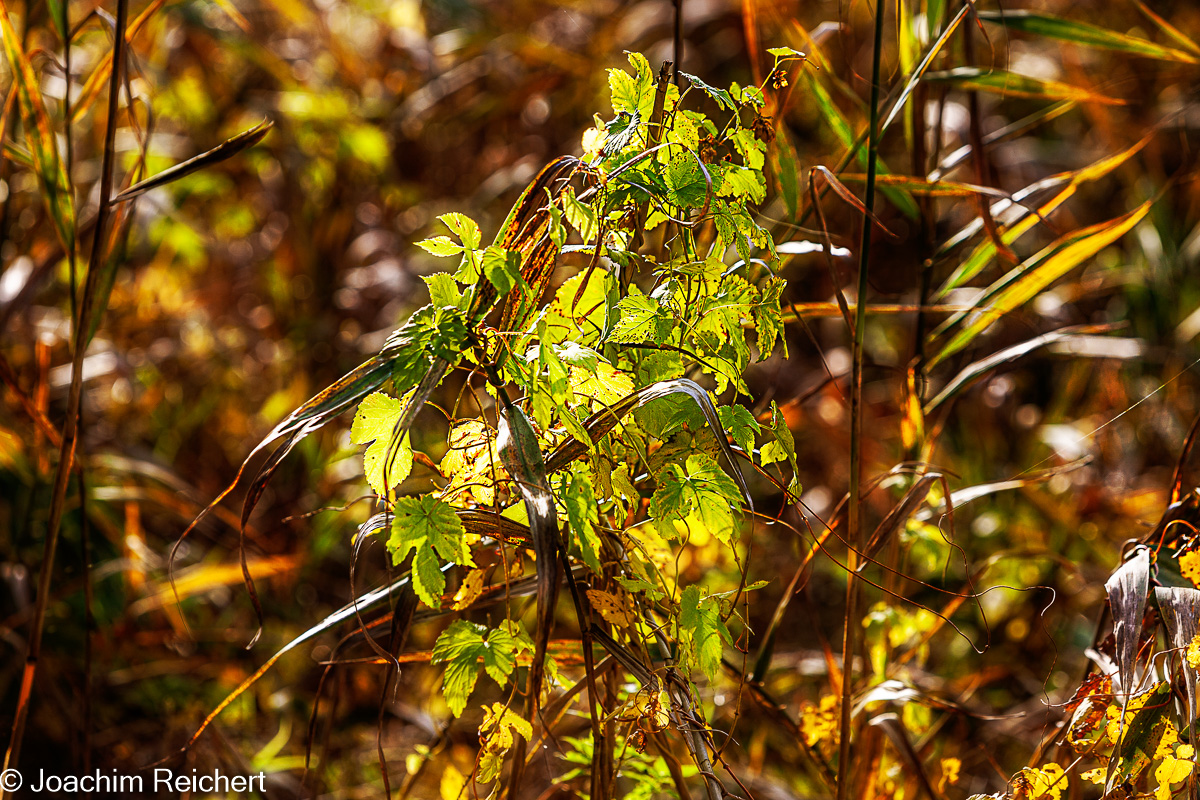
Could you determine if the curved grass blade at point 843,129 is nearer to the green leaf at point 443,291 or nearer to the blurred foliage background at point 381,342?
the blurred foliage background at point 381,342

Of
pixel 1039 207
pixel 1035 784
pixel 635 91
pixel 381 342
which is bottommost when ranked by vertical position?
pixel 1035 784

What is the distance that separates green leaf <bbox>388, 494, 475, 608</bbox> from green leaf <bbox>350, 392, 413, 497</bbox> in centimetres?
2

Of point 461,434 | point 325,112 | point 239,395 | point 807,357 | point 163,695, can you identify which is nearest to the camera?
point 461,434

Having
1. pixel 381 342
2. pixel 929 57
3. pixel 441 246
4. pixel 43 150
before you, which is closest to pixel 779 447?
pixel 441 246

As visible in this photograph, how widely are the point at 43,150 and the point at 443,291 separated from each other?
585mm

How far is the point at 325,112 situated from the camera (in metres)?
1.88

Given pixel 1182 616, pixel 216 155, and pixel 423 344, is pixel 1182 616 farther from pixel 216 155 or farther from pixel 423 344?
pixel 216 155

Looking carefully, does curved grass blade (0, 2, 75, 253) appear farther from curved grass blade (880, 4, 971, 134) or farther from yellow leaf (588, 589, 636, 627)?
curved grass blade (880, 4, 971, 134)

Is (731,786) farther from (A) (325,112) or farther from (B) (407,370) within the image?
(A) (325,112)

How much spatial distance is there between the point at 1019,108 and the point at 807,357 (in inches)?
39.3

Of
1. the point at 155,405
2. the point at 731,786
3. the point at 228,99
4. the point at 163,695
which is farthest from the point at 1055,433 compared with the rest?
the point at 228,99

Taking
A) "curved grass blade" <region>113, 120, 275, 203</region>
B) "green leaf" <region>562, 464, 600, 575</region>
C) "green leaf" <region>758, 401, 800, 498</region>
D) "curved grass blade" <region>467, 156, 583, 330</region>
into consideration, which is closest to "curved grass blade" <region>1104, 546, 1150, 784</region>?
"green leaf" <region>758, 401, 800, 498</region>

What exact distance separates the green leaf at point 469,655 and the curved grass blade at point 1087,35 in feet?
2.58

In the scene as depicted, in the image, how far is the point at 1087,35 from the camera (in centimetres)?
96
